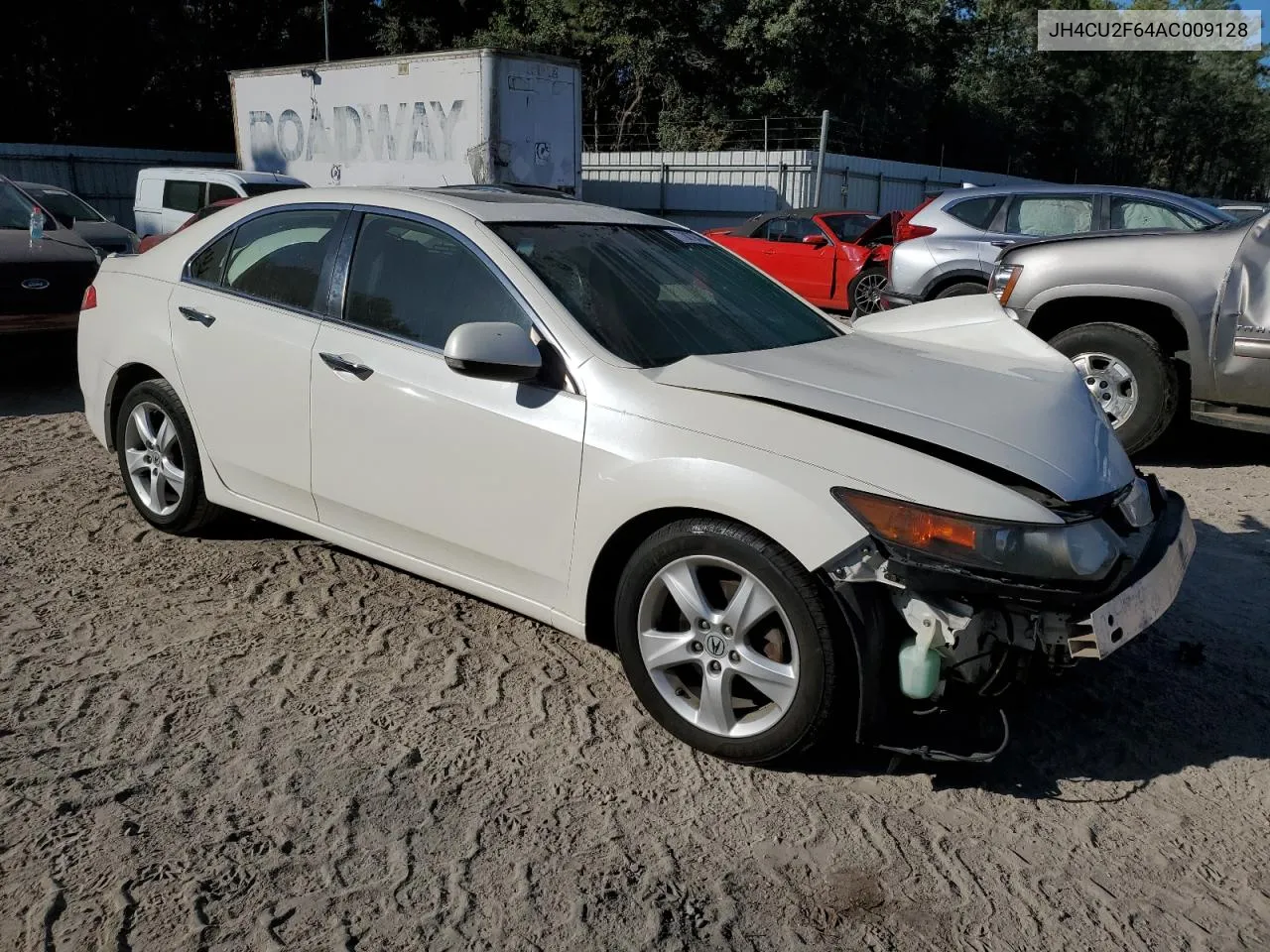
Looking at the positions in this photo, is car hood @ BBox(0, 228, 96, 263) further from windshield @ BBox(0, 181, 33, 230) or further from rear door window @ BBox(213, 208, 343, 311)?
rear door window @ BBox(213, 208, 343, 311)

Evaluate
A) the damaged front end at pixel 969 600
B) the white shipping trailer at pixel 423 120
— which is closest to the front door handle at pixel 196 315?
the damaged front end at pixel 969 600

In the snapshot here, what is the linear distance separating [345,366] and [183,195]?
13716 mm

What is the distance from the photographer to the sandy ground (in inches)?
95.7

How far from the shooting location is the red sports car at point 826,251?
13055mm

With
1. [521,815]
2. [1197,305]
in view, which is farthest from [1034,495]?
[1197,305]

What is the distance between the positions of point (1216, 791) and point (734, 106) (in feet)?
115

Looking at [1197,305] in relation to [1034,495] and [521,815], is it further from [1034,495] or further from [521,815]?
[521,815]

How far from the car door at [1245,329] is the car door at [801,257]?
7.64 metres

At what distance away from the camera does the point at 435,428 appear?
11.3 feet

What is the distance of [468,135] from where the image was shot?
16484mm

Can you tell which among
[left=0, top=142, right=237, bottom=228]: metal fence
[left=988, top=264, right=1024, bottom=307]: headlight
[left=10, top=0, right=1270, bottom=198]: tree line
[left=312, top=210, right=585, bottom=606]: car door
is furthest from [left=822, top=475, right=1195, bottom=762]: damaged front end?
[left=10, top=0, right=1270, bottom=198]: tree line

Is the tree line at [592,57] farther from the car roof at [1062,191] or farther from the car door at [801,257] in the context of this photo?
the car roof at [1062,191]

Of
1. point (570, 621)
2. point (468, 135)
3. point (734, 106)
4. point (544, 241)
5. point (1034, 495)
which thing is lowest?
point (570, 621)

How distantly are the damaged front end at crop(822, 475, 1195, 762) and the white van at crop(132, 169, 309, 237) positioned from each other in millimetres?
13637
